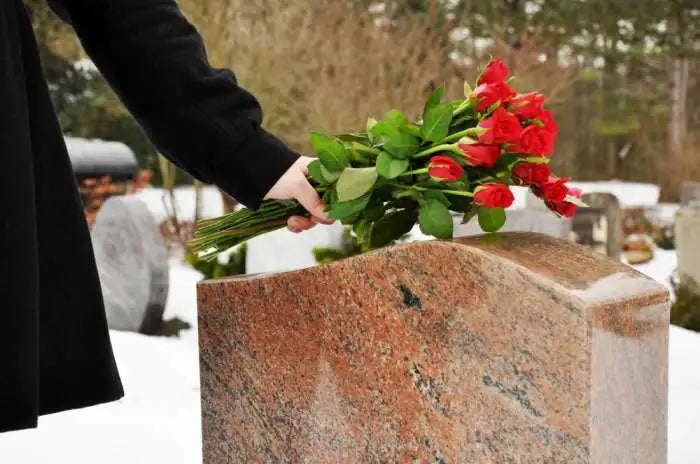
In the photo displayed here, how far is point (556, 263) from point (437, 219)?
0.24 meters

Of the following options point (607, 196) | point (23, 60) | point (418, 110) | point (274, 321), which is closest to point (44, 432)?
point (274, 321)

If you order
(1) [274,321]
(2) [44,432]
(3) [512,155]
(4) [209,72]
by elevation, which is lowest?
(2) [44,432]

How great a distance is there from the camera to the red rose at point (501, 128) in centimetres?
166

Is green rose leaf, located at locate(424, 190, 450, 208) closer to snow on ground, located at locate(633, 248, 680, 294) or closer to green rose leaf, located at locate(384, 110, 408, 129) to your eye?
green rose leaf, located at locate(384, 110, 408, 129)

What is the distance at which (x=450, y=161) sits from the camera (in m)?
1.69

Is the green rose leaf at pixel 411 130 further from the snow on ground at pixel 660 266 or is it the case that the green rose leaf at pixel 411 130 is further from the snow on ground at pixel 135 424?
the snow on ground at pixel 660 266

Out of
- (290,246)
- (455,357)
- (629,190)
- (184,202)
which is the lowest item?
(629,190)

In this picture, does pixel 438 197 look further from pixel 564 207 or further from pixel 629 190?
pixel 629 190

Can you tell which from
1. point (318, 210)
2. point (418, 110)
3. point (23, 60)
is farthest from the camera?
point (418, 110)

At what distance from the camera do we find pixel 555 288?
5.13 ft

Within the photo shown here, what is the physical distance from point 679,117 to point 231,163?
59.7 ft

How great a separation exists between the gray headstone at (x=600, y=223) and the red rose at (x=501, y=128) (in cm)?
689

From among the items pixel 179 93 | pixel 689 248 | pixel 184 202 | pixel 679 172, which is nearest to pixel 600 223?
pixel 689 248

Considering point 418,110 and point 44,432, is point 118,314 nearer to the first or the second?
point 44,432
